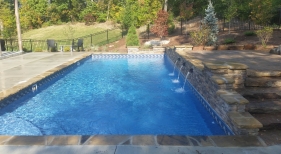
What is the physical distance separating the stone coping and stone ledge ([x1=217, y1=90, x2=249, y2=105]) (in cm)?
68

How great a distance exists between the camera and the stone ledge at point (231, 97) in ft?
13.4

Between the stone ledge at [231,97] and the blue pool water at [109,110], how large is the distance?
0.79m

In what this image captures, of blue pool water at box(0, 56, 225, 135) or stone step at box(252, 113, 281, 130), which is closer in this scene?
stone step at box(252, 113, 281, 130)

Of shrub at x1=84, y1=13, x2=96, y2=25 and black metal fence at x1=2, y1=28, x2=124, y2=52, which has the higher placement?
shrub at x1=84, y1=13, x2=96, y2=25

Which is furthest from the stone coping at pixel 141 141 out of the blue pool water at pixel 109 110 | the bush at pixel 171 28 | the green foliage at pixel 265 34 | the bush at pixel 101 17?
the bush at pixel 101 17

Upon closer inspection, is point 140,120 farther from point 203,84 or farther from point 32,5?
point 32,5

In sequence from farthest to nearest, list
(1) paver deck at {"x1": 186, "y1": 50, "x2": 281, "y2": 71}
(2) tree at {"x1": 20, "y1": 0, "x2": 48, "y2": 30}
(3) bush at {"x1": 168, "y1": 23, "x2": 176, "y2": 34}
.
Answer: (2) tree at {"x1": 20, "y1": 0, "x2": 48, "y2": 30} < (3) bush at {"x1": 168, "y1": 23, "x2": 176, "y2": 34} < (1) paver deck at {"x1": 186, "y1": 50, "x2": 281, "y2": 71}

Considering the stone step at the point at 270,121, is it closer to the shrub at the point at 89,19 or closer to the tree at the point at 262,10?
the tree at the point at 262,10

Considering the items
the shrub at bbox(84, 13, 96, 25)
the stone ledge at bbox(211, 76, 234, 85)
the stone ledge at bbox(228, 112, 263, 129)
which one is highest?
the shrub at bbox(84, 13, 96, 25)

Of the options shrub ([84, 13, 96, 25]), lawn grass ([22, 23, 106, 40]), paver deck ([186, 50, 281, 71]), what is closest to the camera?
paver deck ([186, 50, 281, 71])

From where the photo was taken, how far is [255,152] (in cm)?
329

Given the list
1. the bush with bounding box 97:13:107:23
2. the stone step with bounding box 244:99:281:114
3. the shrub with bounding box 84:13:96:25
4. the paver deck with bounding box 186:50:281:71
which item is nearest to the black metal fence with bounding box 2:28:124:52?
the bush with bounding box 97:13:107:23

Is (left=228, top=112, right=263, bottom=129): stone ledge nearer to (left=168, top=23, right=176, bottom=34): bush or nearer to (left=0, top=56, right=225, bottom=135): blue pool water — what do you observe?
(left=0, top=56, right=225, bottom=135): blue pool water

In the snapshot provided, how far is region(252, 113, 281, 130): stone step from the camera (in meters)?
4.02
